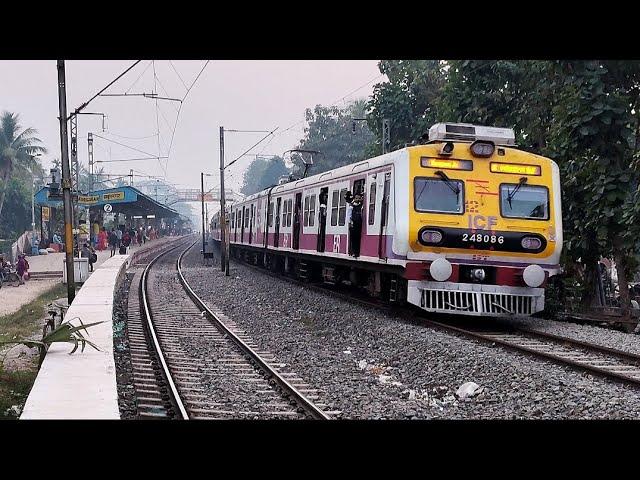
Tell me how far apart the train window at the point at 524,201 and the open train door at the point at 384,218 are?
165 cm

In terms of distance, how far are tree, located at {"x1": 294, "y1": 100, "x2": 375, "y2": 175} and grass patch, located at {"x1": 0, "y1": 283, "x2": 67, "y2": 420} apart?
83.3ft

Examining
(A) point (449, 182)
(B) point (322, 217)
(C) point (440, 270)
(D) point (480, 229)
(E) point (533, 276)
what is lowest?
(E) point (533, 276)

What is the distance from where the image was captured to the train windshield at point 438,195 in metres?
11.0

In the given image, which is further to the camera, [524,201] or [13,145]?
[13,145]

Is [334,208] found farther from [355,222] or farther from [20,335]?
[20,335]

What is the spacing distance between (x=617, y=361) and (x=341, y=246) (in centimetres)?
658

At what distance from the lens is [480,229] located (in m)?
11.0

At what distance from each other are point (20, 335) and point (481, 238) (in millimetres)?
8767

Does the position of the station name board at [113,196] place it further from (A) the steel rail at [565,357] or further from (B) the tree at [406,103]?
(A) the steel rail at [565,357]

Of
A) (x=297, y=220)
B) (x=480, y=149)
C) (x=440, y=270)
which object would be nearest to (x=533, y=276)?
(x=440, y=270)

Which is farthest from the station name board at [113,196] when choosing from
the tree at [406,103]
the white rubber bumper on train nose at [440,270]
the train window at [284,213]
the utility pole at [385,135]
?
the white rubber bumper on train nose at [440,270]
